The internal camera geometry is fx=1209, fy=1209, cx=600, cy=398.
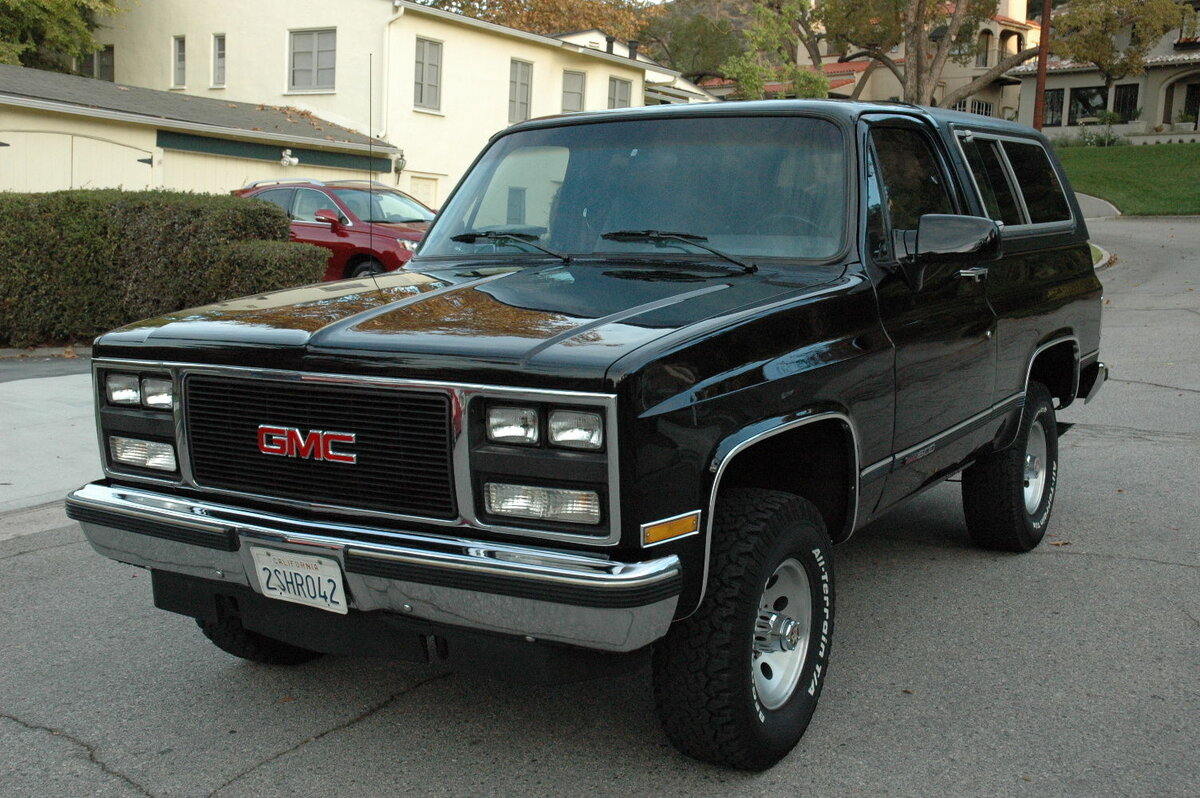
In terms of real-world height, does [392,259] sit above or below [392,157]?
below

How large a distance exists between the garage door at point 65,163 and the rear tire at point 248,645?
1847cm

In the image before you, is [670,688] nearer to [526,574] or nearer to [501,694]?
[526,574]

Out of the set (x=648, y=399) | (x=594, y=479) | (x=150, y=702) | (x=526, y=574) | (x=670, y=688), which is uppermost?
(x=648, y=399)

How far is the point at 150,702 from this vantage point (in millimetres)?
3988

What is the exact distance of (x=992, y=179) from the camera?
5316 mm

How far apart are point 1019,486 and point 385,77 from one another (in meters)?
23.9

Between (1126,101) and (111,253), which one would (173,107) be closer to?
(111,253)

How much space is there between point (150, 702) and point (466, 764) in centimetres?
120

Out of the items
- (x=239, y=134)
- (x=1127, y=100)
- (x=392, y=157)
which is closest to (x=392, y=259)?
(x=239, y=134)

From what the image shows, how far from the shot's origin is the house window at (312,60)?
28344 mm

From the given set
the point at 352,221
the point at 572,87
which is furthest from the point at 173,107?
the point at 352,221

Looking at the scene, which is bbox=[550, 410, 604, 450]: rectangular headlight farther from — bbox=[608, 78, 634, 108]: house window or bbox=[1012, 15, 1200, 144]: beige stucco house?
bbox=[1012, 15, 1200, 144]: beige stucco house

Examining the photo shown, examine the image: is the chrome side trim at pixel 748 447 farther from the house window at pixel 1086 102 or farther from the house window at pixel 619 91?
the house window at pixel 1086 102

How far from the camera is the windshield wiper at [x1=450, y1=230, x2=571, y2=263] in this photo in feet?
14.3
